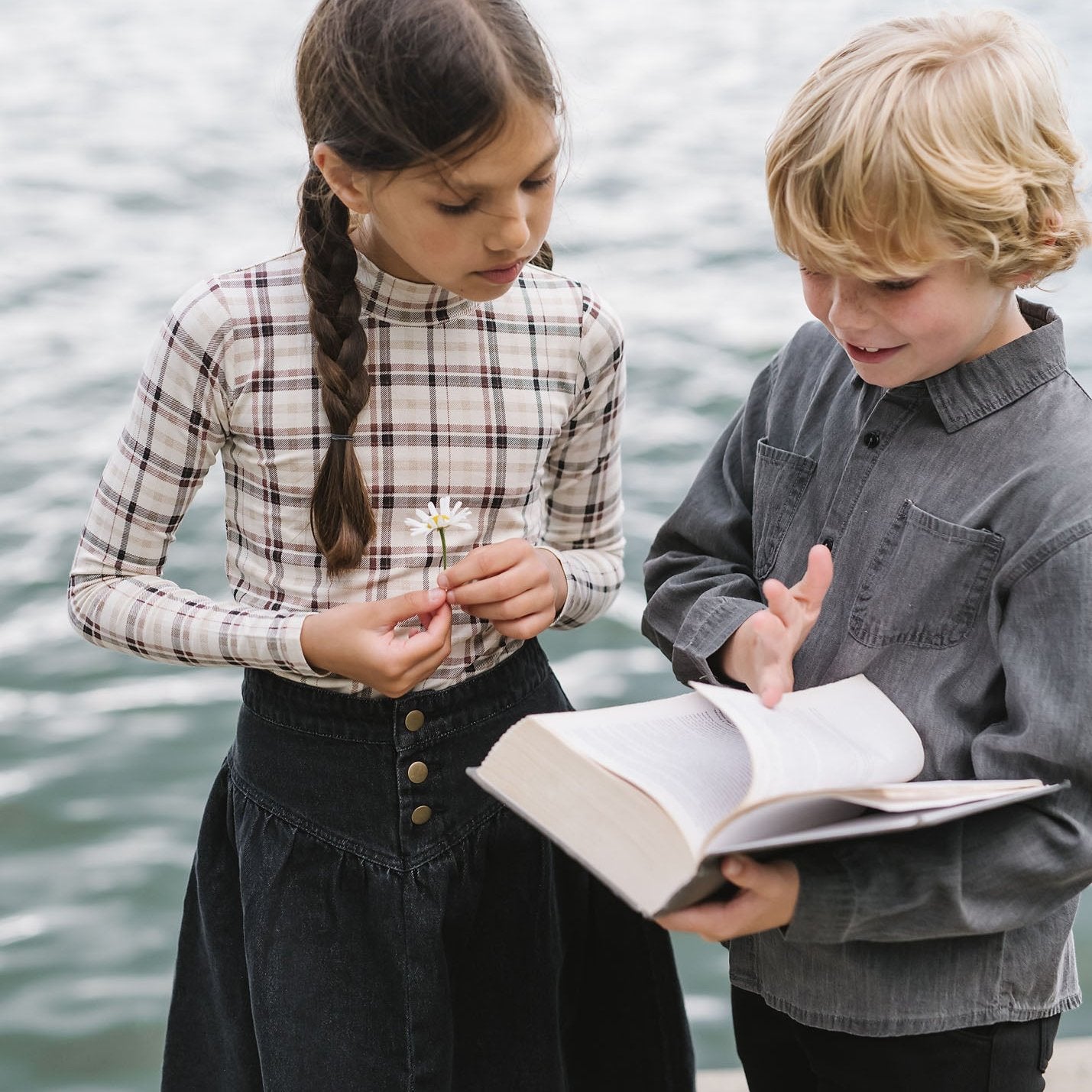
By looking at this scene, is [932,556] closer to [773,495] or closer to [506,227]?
[773,495]

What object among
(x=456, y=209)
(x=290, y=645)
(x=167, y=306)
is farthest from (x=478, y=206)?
(x=167, y=306)

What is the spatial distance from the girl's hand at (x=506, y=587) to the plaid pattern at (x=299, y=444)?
6 centimetres

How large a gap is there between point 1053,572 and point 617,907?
1.81 feet

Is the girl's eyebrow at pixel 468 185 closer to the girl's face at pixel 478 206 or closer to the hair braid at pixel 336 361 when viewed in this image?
the girl's face at pixel 478 206


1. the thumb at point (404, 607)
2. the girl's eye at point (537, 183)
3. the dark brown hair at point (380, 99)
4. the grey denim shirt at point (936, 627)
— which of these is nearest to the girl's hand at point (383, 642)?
the thumb at point (404, 607)

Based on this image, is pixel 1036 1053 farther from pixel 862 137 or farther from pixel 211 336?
pixel 211 336

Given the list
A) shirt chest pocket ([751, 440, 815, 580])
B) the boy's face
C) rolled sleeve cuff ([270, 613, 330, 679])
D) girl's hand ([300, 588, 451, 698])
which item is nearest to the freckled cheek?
the boy's face

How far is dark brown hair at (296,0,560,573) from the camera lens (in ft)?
3.65

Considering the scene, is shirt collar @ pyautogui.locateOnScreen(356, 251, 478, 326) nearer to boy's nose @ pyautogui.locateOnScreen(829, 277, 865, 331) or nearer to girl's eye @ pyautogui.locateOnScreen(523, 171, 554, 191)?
girl's eye @ pyautogui.locateOnScreen(523, 171, 554, 191)

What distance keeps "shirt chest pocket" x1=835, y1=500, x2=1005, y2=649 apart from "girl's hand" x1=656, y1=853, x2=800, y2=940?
208mm

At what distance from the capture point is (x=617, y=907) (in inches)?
54.8

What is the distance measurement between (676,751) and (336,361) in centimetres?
42

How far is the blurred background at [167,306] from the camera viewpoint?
7.48ft

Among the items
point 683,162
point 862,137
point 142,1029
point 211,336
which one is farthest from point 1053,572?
point 683,162
